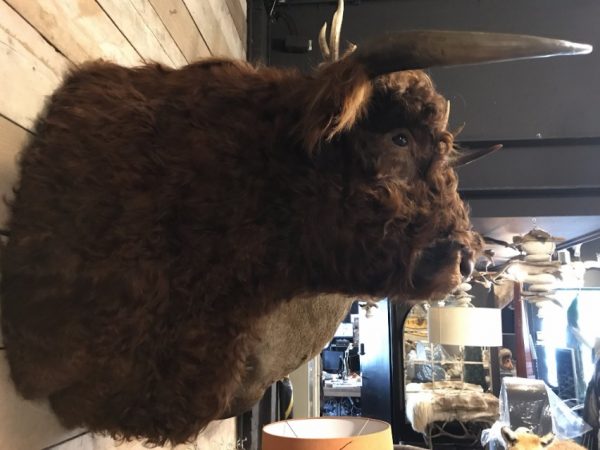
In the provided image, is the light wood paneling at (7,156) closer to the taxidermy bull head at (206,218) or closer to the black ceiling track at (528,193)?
the taxidermy bull head at (206,218)

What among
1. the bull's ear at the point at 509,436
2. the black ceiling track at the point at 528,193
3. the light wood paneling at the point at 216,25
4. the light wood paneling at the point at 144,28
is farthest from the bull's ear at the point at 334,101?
the bull's ear at the point at 509,436

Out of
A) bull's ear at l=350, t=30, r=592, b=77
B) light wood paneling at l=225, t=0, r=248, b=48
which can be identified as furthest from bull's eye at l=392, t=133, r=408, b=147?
light wood paneling at l=225, t=0, r=248, b=48

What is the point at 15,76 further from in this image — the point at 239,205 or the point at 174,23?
the point at 174,23

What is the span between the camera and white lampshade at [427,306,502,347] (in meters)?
3.36

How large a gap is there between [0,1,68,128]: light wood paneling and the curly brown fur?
23 millimetres

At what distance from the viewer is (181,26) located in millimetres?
1059

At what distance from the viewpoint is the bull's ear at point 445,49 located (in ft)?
1.67

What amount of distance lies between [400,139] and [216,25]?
3.06ft

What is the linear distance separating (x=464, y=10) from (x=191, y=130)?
1.76 metres

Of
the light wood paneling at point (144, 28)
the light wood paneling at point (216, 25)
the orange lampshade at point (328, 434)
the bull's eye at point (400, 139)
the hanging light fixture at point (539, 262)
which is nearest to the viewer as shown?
the bull's eye at point (400, 139)

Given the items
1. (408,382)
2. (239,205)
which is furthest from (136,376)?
(408,382)

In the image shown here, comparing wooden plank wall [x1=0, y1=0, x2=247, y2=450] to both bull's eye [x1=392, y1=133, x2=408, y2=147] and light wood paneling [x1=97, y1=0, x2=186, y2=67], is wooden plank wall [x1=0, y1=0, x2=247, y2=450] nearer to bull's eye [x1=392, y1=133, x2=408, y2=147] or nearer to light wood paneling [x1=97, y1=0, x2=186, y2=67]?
light wood paneling [x1=97, y1=0, x2=186, y2=67]

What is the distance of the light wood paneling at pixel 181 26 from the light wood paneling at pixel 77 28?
185mm

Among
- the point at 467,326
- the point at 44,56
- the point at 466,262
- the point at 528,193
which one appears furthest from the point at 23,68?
the point at 467,326
